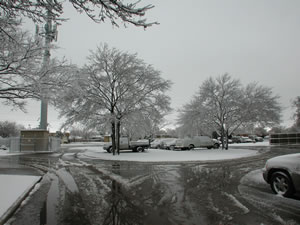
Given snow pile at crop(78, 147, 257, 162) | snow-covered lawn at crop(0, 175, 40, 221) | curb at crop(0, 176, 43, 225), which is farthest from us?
snow pile at crop(78, 147, 257, 162)

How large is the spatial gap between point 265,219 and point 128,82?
16601 millimetres

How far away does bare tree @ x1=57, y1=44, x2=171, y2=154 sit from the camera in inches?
756

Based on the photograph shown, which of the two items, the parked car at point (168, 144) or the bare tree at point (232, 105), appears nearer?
the bare tree at point (232, 105)

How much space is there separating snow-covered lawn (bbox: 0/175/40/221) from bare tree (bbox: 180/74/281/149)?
21624 mm

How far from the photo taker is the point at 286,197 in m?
5.62

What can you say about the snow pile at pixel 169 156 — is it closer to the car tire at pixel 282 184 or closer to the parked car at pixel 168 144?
the parked car at pixel 168 144

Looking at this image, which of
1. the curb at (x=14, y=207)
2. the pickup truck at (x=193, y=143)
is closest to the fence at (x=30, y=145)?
the pickup truck at (x=193, y=143)

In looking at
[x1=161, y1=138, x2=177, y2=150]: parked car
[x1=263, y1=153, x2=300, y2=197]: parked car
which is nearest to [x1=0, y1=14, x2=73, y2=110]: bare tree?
[x1=263, y1=153, x2=300, y2=197]: parked car

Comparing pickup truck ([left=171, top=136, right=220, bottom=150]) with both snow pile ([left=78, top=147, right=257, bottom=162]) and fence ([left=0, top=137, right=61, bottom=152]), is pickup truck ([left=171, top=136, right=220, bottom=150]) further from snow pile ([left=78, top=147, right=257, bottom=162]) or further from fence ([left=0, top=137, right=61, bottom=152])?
fence ([left=0, top=137, right=61, bottom=152])

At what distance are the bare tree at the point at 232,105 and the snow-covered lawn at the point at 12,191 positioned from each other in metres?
21.6

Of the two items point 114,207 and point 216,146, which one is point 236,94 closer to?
point 216,146

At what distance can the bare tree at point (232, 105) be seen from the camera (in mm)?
24547

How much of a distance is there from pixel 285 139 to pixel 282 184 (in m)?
40.5

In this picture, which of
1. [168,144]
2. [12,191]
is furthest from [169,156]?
[12,191]
